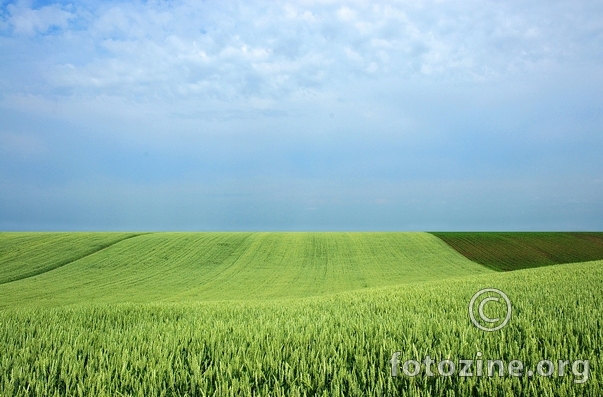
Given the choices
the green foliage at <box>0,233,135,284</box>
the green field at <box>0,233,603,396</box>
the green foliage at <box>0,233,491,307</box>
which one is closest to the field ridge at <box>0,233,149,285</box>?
the green foliage at <box>0,233,135,284</box>

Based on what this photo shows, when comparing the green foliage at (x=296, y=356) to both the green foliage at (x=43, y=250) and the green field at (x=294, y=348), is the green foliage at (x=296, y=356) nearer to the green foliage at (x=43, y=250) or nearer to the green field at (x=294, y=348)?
the green field at (x=294, y=348)

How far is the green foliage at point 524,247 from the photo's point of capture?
138 ft

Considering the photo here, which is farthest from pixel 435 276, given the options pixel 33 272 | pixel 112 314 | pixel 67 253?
pixel 67 253

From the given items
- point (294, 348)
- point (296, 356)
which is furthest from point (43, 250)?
point (296, 356)

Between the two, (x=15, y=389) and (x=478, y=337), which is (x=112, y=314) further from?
(x=478, y=337)

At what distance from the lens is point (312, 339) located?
14.7 feet

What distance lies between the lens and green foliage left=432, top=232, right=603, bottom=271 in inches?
1652

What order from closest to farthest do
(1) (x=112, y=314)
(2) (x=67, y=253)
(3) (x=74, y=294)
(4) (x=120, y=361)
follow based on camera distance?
1. (4) (x=120, y=361)
2. (1) (x=112, y=314)
3. (3) (x=74, y=294)
4. (2) (x=67, y=253)

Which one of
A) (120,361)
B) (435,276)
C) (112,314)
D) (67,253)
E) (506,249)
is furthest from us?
(506,249)

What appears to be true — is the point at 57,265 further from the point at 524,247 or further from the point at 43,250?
the point at 524,247

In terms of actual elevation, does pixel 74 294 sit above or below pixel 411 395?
below

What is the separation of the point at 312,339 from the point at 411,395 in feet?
5.48

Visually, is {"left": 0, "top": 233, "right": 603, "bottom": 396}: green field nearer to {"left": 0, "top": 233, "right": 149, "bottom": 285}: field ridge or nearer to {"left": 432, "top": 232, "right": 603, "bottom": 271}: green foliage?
{"left": 0, "top": 233, "right": 149, "bottom": 285}: field ridge

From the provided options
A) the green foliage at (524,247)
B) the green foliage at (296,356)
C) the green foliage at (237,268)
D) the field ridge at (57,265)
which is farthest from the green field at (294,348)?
the green foliage at (524,247)
